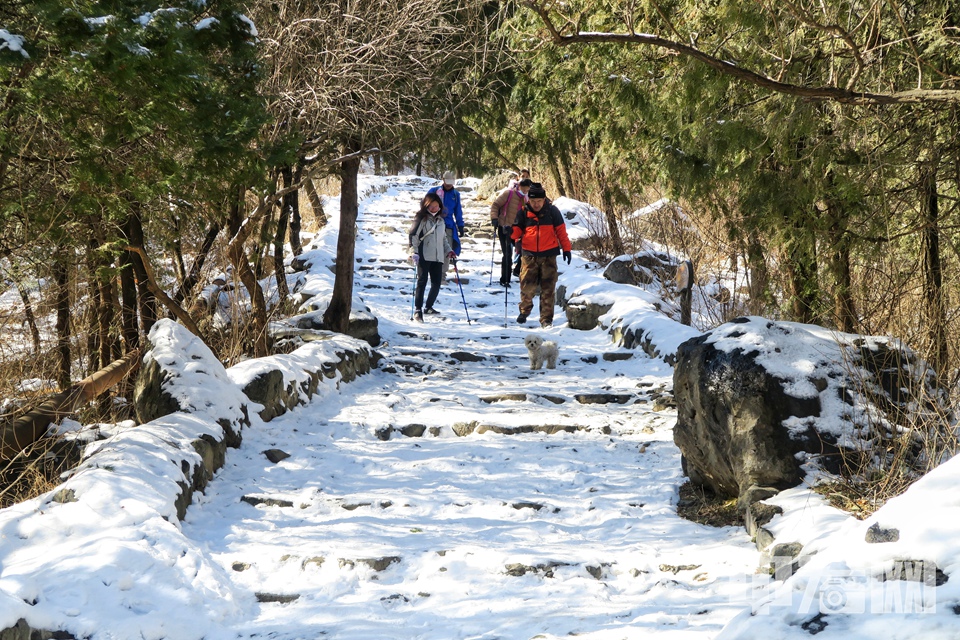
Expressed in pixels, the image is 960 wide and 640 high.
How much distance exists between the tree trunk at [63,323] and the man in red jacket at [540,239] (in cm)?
571

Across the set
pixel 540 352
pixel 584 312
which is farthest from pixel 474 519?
pixel 584 312

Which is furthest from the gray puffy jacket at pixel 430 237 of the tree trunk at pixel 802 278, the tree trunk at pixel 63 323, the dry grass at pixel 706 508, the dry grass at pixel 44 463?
the dry grass at pixel 706 508

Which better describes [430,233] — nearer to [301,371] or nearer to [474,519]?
[301,371]

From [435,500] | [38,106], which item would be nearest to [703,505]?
[435,500]

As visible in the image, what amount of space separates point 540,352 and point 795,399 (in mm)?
4985

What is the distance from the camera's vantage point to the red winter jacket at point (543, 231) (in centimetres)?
1108

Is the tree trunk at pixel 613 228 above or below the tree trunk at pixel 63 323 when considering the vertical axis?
above

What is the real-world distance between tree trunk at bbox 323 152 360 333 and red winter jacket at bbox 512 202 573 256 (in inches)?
90.5

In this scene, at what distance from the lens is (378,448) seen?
6902mm

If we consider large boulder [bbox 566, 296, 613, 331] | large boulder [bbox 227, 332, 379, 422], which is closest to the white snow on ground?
large boulder [bbox 227, 332, 379, 422]

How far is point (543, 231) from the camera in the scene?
11.1m

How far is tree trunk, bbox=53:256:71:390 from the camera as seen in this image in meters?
7.89

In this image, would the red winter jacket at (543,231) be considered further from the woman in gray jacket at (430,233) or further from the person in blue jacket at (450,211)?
the person in blue jacket at (450,211)

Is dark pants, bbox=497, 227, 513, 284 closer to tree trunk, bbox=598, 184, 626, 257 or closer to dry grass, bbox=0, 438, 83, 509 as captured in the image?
tree trunk, bbox=598, 184, 626, 257
